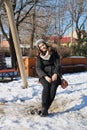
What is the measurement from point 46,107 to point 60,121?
20.8 inches

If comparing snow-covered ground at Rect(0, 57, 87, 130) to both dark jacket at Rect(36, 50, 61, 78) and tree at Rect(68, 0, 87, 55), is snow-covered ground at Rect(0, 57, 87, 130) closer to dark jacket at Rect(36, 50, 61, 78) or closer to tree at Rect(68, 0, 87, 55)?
dark jacket at Rect(36, 50, 61, 78)

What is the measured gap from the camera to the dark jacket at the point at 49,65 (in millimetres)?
7184

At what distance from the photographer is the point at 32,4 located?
19.7 meters

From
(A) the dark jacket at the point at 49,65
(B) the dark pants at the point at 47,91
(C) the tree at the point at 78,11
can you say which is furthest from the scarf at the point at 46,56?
(C) the tree at the point at 78,11

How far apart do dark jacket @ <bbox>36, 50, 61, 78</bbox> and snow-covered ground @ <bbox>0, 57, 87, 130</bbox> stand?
0.90m

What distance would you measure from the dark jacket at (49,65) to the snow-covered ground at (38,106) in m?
0.90

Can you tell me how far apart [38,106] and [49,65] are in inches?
45.5

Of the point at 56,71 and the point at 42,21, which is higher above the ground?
the point at 56,71

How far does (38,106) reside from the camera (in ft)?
25.8

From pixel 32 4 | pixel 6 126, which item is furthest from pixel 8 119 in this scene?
pixel 32 4

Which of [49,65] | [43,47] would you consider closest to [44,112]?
[49,65]

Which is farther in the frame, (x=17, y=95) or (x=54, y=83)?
(x=17, y=95)

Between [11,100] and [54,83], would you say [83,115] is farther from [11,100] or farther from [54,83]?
[11,100]

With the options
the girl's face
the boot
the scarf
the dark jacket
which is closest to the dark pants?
the boot
